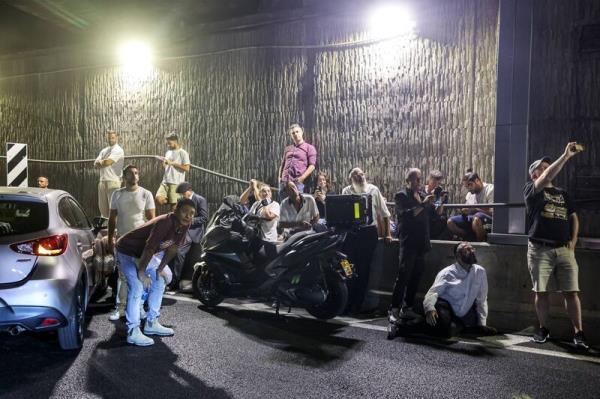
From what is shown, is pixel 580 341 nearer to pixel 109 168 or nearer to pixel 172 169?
pixel 172 169

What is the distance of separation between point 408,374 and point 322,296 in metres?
2.25

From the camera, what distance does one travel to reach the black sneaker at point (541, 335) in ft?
23.3

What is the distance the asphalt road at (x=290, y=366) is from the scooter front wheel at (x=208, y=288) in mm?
1131

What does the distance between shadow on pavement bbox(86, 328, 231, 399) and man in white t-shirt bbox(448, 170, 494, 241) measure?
4.65 m

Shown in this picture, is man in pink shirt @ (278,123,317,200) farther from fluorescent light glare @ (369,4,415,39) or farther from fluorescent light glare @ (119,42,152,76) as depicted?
fluorescent light glare @ (119,42,152,76)

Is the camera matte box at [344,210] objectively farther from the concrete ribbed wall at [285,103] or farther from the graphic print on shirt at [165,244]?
the concrete ribbed wall at [285,103]

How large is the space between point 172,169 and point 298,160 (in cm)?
287

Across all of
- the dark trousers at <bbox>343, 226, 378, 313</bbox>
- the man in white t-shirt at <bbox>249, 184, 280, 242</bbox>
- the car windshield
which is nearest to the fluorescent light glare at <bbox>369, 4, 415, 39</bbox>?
the man in white t-shirt at <bbox>249, 184, 280, 242</bbox>

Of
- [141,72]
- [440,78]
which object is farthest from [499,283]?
[141,72]

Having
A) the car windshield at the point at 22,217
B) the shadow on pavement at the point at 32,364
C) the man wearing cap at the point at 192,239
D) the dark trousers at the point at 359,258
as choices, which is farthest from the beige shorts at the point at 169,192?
the car windshield at the point at 22,217

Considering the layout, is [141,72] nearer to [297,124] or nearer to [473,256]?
[297,124]

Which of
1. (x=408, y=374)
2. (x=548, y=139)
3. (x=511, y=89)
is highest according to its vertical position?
(x=511, y=89)

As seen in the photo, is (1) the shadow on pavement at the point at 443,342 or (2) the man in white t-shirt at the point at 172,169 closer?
(1) the shadow on pavement at the point at 443,342

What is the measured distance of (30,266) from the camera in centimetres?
A: 599
